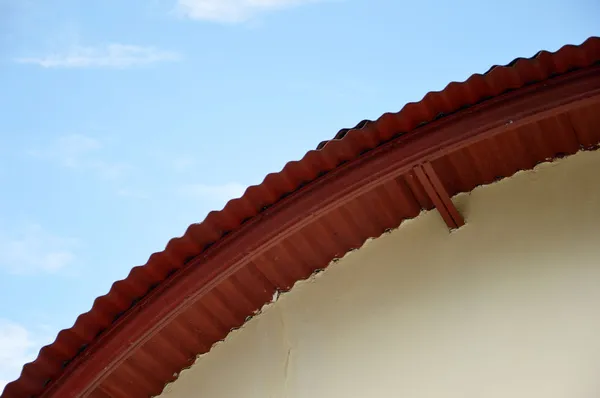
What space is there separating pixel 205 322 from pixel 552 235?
2.08m

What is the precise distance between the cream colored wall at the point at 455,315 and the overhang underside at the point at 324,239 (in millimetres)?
77

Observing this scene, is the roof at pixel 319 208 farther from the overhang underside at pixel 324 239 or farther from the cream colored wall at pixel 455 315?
the cream colored wall at pixel 455 315

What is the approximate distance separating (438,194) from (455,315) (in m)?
0.68

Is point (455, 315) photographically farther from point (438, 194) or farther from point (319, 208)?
point (319, 208)

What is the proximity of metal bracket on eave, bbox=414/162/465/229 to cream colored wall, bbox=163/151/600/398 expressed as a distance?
87 millimetres

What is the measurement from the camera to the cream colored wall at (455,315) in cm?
382

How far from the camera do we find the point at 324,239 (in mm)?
4570

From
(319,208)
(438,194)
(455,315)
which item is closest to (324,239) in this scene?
(319,208)

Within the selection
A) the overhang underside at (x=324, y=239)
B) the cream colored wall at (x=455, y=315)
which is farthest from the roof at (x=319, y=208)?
the cream colored wall at (x=455, y=315)

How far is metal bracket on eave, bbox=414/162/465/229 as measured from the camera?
4074 mm

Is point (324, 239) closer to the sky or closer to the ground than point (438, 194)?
closer to the sky

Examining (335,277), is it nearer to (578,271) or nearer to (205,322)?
(205,322)

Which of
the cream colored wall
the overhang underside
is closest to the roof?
the overhang underside

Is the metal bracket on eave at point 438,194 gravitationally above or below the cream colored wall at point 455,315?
above
